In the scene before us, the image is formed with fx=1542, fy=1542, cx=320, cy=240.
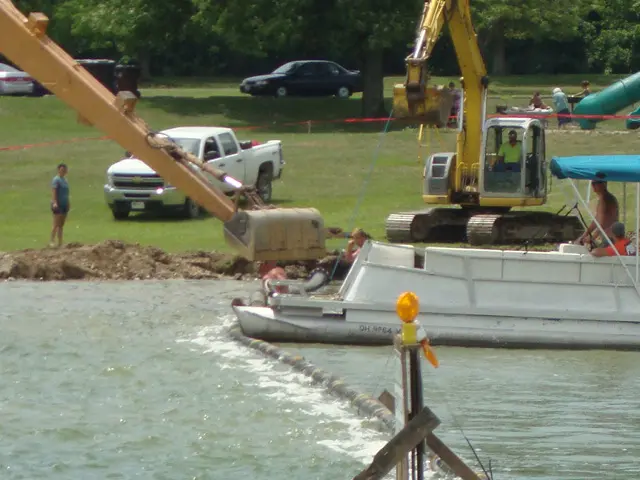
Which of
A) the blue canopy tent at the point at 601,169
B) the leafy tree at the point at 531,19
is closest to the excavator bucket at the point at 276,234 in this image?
the blue canopy tent at the point at 601,169

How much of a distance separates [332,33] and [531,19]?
60.5 ft

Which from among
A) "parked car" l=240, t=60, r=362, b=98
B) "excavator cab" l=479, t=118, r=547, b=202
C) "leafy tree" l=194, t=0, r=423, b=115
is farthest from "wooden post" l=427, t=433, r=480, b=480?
"parked car" l=240, t=60, r=362, b=98

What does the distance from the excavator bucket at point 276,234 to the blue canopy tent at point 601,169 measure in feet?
11.7

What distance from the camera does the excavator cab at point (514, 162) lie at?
29328 millimetres

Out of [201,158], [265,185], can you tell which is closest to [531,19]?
[265,185]

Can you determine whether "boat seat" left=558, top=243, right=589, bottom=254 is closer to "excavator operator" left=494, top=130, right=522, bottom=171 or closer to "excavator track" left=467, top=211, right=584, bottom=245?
"excavator track" left=467, top=211, right=584, bottom=245

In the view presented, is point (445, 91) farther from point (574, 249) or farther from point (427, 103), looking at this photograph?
point (574, 249)

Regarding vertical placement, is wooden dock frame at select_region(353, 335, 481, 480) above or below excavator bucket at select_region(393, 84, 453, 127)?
below

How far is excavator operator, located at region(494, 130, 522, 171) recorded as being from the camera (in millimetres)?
29406

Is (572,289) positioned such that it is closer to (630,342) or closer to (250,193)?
(630,342)

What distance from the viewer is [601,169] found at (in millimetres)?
20844

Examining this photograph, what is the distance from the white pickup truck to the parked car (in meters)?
22.6

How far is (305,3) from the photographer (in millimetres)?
48750

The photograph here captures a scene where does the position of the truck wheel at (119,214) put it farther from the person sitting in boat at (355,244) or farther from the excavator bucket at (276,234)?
the excavator bucket at (276,234)
